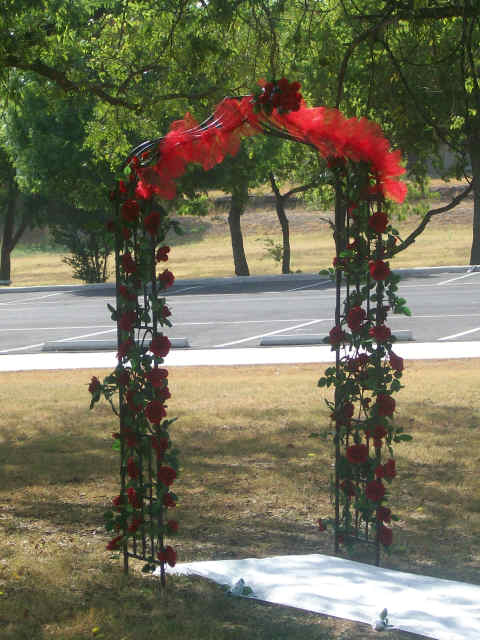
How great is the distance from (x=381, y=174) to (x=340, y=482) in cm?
186

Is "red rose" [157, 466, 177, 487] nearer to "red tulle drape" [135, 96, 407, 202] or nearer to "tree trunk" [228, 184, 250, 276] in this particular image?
"red tulle drape" [135, 96, 407, 202]

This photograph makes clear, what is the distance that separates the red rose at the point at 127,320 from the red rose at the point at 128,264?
0.24 metres

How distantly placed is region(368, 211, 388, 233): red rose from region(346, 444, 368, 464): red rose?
1.22 meters

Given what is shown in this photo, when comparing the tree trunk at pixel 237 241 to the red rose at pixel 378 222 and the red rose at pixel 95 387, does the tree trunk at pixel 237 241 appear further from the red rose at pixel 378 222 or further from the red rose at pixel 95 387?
the red rose at pixel 95 387

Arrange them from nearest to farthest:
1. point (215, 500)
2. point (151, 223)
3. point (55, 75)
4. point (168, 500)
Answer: point (151, 223) → point (168, 500) → point (215, 500) → point (55, 75)

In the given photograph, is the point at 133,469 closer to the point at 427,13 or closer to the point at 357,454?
the point at 357,454

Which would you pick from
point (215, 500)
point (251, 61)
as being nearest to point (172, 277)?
point (215, 500)

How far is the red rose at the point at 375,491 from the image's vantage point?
17.1ft

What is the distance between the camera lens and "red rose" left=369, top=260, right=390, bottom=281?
511 cm

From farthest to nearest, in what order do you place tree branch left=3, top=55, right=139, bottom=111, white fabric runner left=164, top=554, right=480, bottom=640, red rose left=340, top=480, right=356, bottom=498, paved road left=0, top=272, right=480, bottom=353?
paved road left=0, top=272, right=480, bottom=353
tree branch left=3, top=55, right=139, bottom=111
red rose left=340, top=480, right=356, bottom=498
white fabric runner left=164, top=554, right=480, bottom=640

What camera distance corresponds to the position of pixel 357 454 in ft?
17.2

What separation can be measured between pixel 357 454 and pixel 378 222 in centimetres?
131

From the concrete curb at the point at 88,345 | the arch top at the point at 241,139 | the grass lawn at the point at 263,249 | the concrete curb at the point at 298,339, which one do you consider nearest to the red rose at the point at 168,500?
the arch top at the point at 241,139

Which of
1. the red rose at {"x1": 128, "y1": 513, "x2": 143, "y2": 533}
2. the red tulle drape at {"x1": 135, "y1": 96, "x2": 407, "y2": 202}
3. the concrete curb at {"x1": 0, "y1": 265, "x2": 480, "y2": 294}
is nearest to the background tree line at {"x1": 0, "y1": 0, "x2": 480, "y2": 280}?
the red tulle drape at {"x1": 135, "y1": 96, "x2": 407, "y2": 202}
